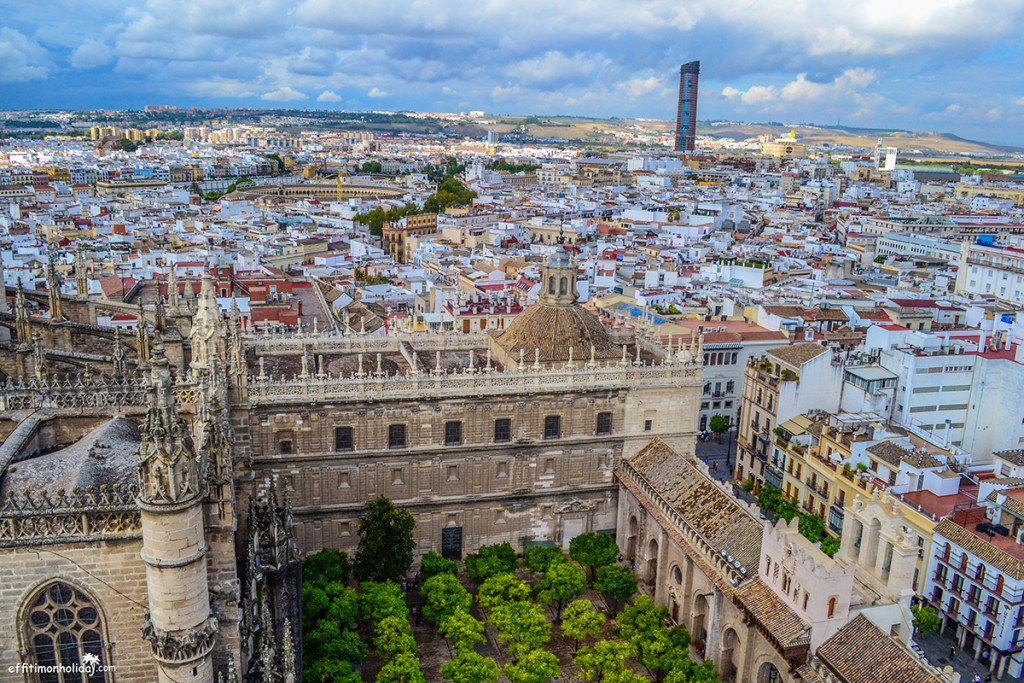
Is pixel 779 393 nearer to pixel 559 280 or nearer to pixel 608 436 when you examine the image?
pixel 608 436

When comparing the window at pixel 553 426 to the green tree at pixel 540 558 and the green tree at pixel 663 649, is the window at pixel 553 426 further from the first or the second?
the green tree at pixel 663 649

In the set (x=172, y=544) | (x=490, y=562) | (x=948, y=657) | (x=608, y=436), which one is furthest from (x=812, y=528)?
(x=172, y=544)

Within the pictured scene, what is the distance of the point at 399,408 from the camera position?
4203 centimetres

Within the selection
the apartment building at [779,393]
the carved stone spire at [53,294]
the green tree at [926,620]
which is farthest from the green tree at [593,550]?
the carved stone spire at [53,294]

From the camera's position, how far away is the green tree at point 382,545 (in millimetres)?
38688

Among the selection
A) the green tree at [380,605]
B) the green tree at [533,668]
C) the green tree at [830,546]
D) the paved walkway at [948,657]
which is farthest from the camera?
the green tree at [830,546]

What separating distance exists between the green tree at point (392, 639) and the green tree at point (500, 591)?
420 cm

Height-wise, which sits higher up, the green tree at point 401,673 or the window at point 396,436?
the window at point 396,436

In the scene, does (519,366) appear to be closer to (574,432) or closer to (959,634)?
(574,432)

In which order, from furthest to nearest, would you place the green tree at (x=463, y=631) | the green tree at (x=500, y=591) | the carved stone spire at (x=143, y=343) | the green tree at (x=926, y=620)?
the green tree at (x=926, y=620) → the green tree at (x=500, y=591) → the carved stone spire at (x=143, y=343) → the green tree at (x=463, y=631)

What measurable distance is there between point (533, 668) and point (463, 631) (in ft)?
10.7

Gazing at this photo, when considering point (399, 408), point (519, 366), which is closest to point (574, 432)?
point (519, 366)

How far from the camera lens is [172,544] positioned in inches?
607

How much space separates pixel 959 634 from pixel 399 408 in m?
27.3
